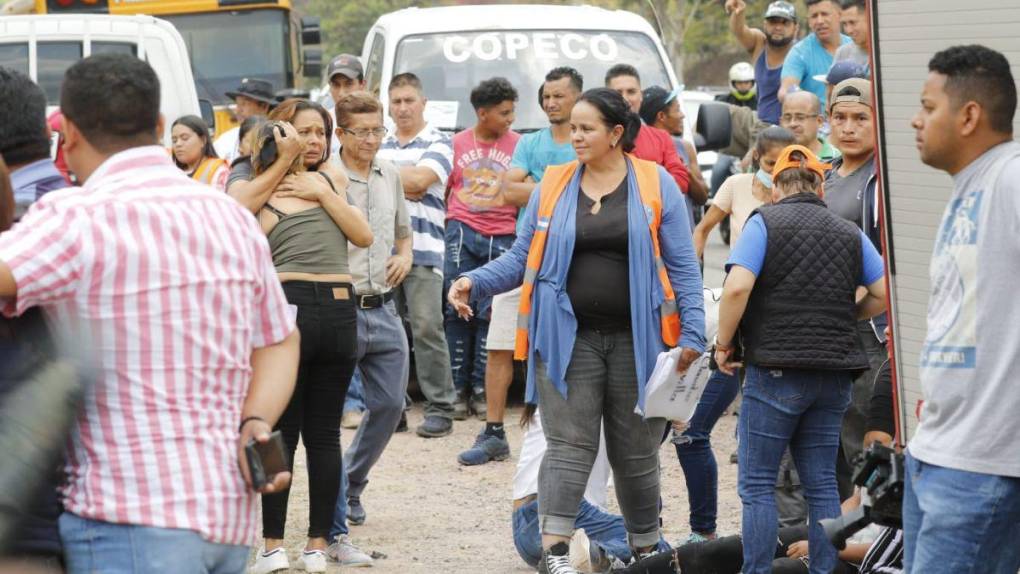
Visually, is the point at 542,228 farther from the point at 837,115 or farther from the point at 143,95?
the point at 143,95

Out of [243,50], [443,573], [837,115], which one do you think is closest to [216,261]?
[443,573]

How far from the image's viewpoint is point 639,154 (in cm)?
870

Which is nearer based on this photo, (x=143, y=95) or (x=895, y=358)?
(x=143, y=95)

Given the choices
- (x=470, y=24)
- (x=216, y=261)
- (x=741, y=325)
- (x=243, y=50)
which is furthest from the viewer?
(x=243, y=50)

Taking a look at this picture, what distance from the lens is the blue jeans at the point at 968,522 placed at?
3.96 m

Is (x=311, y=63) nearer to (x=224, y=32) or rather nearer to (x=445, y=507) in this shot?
(x=224, y=32)

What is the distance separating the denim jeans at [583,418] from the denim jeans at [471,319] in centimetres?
336

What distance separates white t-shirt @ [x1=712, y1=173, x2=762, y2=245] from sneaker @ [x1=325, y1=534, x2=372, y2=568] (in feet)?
7.53

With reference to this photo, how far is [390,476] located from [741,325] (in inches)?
127

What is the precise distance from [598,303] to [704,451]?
1186 mm

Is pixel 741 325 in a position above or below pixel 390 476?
above

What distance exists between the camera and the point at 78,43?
45.4ft

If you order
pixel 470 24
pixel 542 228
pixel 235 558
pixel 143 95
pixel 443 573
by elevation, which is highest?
pixel 470 24

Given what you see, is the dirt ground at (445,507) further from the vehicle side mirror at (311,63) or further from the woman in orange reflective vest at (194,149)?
the vehicle side mirror at (311,63)
